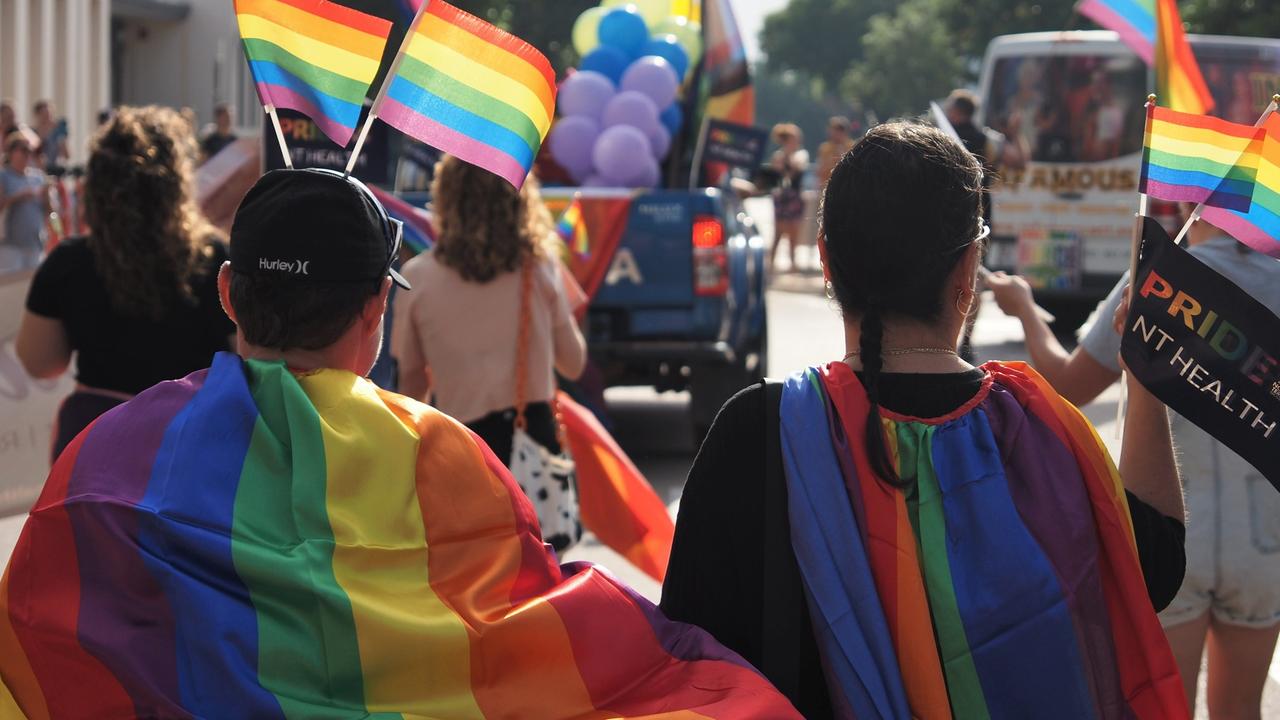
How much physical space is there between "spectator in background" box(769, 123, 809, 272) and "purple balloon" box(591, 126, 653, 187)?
10.7 metres

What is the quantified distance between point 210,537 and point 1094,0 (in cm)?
298

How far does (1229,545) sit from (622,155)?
6421mm

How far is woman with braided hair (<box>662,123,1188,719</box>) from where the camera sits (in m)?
2.25

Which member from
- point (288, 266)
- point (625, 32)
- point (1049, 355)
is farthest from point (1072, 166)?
point (288, 266)

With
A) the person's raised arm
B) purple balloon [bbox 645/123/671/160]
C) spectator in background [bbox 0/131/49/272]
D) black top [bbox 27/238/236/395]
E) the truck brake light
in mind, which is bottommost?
spectator in background [bbox 0/131/49/272]

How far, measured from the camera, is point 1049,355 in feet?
12.1

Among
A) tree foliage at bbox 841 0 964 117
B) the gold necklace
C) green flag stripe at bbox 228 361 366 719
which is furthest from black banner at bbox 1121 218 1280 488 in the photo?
tree foliage at bbox 841 0 964 117

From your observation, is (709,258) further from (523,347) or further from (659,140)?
(523,347)

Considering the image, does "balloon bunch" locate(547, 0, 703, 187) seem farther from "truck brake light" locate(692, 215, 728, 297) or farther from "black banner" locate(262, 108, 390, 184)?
"black banner" locate(262, 108, 390, 184)

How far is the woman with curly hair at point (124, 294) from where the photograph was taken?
173 inches

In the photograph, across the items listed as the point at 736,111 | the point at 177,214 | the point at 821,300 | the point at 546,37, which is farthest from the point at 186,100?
the point at 177,214

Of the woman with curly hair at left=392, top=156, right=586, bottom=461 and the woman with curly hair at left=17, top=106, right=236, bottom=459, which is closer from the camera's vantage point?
the woman with curly hair at left=17, top=106, right=236, bottom=459

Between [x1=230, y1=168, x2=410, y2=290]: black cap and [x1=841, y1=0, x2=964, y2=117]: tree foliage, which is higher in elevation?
[x1=841, y1=0, x2=964, y2=117]: tree foliage

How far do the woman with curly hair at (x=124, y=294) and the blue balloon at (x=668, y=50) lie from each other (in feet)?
20.5
